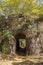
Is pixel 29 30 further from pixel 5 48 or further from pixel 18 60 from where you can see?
pixel 18 60

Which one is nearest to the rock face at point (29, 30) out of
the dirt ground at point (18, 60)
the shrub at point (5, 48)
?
the shrub at point (5, 48)

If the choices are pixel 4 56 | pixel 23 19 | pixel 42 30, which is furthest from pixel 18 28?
pixel 4 56

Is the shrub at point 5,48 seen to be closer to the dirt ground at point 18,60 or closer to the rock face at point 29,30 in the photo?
the rock face at point 29,30

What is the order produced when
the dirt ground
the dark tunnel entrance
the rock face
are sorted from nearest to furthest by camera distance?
the dirt ground, the rock face, the dark tunnel entrance

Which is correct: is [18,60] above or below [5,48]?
below

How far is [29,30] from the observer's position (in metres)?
20.5

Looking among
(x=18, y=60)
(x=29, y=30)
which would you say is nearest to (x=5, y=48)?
(x=18, y=60)

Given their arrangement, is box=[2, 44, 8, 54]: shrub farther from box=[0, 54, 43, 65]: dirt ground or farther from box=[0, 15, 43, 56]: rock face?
box=[0, 54, 43, 65]: dirt ground

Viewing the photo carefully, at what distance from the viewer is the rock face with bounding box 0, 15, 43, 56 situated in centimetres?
2034

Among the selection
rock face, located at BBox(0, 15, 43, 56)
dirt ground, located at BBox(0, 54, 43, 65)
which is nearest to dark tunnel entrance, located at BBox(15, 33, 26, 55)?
rock face, located at BBox(0, 15, 43, 56)

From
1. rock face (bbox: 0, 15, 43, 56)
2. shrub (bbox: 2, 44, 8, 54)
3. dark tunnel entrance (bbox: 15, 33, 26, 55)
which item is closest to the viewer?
shrub (bbox: 2, 44, 8, 54)

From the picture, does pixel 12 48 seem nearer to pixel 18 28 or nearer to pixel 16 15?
pixel 18 28

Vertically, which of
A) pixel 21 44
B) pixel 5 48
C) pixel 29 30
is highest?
pixel 29 30

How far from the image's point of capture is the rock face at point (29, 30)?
20344mm
